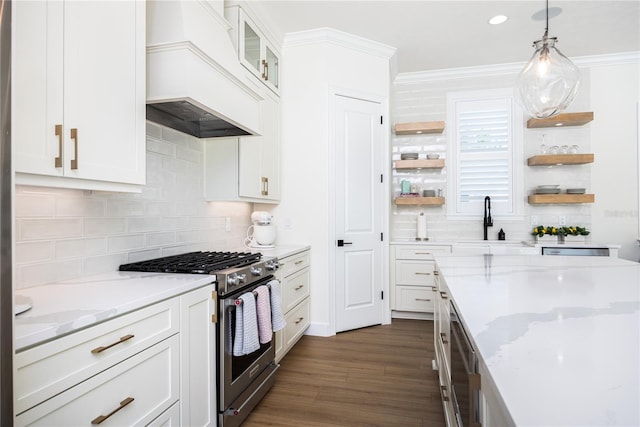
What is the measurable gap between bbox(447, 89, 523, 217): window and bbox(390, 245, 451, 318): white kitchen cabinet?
84 cm

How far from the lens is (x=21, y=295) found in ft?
4.26

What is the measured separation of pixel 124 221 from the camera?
6.52 feet

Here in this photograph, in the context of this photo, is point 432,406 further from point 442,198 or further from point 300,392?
point 442,198

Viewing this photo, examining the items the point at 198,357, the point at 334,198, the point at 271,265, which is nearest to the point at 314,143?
the point at 334,198

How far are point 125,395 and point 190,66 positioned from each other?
154 cm

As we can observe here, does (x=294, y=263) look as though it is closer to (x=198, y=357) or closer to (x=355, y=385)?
(x=355, y=385)

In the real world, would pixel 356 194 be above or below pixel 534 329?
above

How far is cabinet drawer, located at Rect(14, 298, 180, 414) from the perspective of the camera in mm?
911

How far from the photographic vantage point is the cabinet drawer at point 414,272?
3.92 meters

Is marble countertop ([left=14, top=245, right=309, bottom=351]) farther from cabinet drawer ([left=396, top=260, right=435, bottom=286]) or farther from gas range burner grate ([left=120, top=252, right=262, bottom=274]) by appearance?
cabinet drawer ([left=396, top=260, right=435, bottom=286])

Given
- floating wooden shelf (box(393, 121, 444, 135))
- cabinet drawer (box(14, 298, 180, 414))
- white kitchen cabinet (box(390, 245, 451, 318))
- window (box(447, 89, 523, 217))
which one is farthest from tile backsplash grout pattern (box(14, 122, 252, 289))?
window (box(447, 89, 523, 217))

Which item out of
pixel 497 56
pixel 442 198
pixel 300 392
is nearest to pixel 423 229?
pixel 442 198

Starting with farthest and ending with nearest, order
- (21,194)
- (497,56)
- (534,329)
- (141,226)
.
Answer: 1. (497,56)
2. (141,226)
3. (21,194)
4. (534,329)

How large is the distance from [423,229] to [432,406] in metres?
2.40
